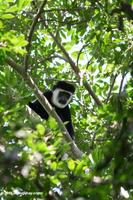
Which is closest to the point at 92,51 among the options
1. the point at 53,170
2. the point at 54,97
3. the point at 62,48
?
the point at 62,48

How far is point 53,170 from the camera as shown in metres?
2.06

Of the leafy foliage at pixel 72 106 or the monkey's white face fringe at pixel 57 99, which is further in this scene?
the monkey's white face fringe at pixel 57 99

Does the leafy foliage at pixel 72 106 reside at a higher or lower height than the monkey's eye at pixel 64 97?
lower

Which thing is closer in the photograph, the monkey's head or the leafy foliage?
the leafy foliage

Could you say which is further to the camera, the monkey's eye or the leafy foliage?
the monkey's eye

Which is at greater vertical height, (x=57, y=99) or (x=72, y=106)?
(x=57, y=99)

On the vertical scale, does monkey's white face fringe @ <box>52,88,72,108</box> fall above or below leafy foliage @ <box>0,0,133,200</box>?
above

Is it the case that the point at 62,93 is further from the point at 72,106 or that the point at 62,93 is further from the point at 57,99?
the point at 72,106

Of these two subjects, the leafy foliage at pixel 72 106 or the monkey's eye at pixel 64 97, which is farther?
the monkey's eye at pixel 64 97

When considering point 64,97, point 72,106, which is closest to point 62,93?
point 64,97

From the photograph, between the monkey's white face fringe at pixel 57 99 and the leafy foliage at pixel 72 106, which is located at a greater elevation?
A: the monkey's white face fringe at pixel 57 99

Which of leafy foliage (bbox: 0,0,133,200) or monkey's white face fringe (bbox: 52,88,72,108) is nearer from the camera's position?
leafy foliage (bbox: 0,0,133,200)

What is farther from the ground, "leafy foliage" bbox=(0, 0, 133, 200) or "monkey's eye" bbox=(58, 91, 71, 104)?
"monkey's eye" bbox=(58, 91, 71, 104)

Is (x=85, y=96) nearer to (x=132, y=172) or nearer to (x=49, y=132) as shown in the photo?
(x=49, y=132)
